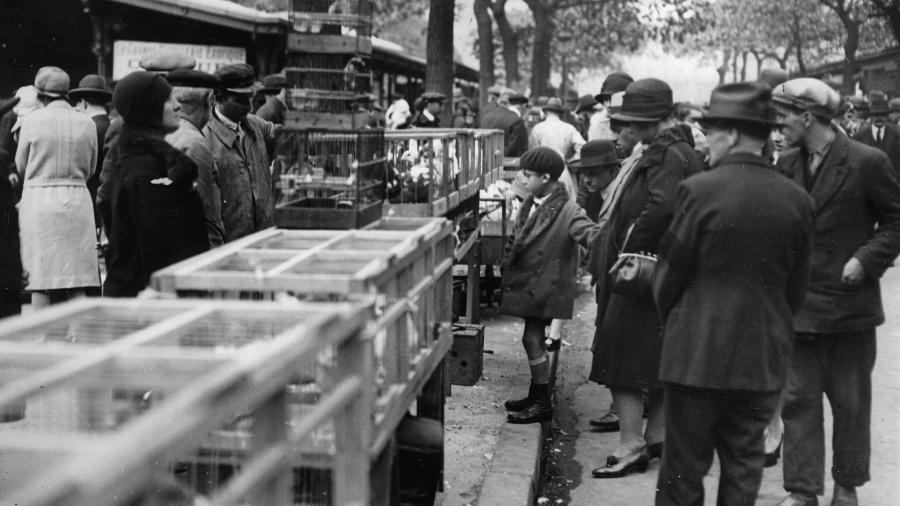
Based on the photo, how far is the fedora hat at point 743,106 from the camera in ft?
15.9

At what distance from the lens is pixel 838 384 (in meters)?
5.90

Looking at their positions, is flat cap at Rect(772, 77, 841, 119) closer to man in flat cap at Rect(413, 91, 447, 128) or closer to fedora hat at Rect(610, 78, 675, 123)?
fedora hat at Rect(610, 78, 675, 123)

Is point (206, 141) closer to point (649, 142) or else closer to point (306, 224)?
point (306, 224)

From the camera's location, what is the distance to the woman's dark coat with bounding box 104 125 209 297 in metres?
5.79

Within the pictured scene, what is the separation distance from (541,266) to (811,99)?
7.52 feet

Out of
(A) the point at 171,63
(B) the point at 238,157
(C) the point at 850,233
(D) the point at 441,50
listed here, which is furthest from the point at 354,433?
(D) the point at 441,50

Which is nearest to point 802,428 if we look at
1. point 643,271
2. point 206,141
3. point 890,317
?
point 643,271

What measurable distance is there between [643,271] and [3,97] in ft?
45.1

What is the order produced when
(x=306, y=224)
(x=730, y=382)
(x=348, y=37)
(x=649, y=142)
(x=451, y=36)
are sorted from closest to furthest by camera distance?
(x=730, y=382), (x=306, y=224), (x=348, y=37), (x=649, y=142), (x=451, y=36)

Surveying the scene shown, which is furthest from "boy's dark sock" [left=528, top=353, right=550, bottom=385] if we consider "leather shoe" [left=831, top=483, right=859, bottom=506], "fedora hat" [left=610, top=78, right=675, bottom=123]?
"leather shoe" [left=831, top=483, right=859, bottom=506]

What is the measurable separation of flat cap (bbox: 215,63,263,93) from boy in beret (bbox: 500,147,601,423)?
1851mm

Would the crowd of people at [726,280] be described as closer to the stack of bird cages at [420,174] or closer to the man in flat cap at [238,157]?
the stack of bird cages at [420,174]

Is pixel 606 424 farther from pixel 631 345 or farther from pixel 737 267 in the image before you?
pixel 737 267

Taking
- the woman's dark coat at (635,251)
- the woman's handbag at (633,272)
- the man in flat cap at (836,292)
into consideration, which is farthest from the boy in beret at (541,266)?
the man in flat cap at (836,292)
